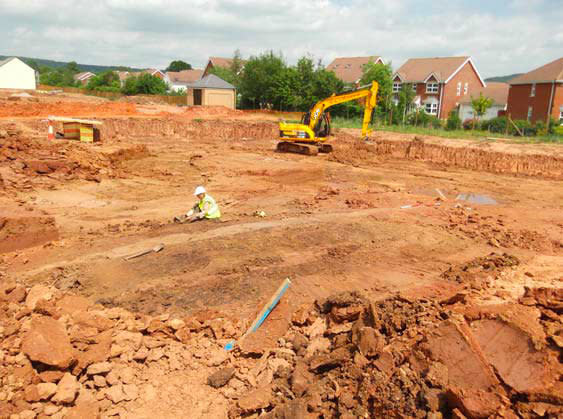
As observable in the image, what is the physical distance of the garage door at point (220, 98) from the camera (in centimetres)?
4172

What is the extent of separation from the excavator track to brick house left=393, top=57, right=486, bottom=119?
34.3 meters

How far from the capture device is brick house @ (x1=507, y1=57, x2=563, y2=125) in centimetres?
4228

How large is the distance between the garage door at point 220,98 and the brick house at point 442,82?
2297cm

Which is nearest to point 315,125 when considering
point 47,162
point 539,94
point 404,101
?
point 47,162

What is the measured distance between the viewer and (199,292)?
7289 mm

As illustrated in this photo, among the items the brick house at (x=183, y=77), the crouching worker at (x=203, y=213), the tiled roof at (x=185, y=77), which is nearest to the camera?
the crouching worker at (x=203, y=213)

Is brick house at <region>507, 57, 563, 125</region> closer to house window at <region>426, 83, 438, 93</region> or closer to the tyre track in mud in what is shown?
house window at <region>426, 83, 438, 93</region>

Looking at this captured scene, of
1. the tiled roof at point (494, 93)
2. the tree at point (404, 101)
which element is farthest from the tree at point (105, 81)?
the tiled roof at point (494, 93)

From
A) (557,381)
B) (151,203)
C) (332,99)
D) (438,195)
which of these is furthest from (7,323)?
(332,99)

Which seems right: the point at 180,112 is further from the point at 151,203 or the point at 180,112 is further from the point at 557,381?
the point at 557,381

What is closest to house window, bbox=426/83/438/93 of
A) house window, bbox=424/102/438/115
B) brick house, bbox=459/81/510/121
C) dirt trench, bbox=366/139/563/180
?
house window, bbox=424/102/438/115

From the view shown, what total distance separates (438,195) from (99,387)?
12779 millimetres

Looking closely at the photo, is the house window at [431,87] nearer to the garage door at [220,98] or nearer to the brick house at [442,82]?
the brick house at [442,82]

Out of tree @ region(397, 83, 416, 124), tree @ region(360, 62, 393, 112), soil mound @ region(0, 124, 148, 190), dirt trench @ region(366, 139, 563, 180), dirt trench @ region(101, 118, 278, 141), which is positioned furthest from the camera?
tree @ region(360, 62, 393, 112)
